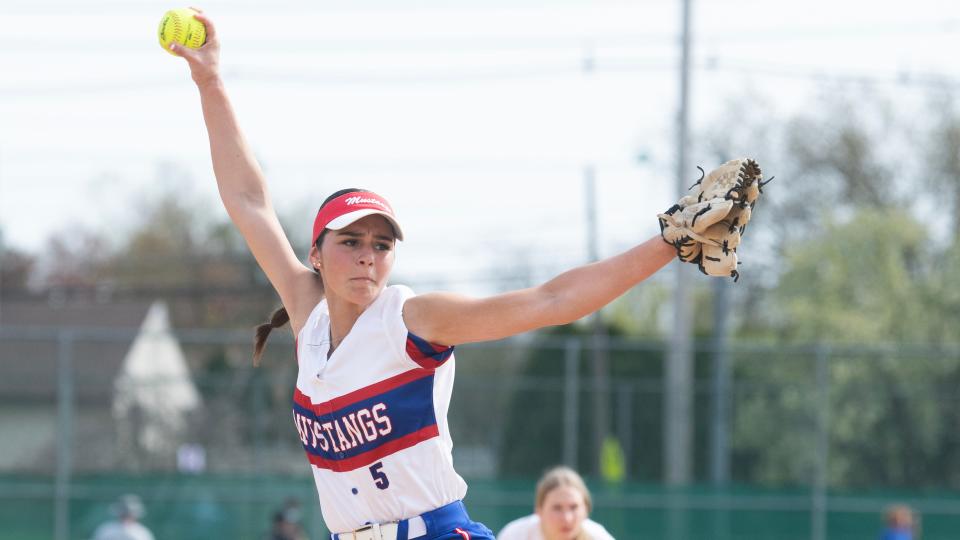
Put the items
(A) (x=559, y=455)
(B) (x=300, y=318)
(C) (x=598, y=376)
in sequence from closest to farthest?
1. (B) (x=300, y=318)
2. (A) (x=559, y=455)
3. (C) (x=598, y=376)

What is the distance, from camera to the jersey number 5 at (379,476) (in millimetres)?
3785

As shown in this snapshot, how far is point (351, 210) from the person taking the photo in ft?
12.5

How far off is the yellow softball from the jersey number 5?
61.5 inches

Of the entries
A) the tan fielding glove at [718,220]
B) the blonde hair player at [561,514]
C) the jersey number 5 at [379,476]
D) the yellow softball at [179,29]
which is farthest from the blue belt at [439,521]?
the blonde hair player at [561,514]

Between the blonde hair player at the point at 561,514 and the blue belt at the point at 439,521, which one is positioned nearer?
the blue belt at the point at 439,521

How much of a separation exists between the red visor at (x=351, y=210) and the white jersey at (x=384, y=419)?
0.68 ft

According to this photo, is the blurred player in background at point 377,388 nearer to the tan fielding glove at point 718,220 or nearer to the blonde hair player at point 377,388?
the blonde hair player at point 377,388

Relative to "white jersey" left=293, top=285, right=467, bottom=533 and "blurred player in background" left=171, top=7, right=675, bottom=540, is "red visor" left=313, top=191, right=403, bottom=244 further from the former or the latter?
"white jersey" left=293, top=285, right=467, bottom=533

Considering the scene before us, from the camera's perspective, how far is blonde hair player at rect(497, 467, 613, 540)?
21.6 ft

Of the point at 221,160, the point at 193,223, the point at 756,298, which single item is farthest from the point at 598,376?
the point at 193,223

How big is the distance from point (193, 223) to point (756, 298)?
690 inches

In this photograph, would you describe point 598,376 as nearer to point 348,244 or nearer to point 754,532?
point 754,532

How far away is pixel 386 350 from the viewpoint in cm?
375

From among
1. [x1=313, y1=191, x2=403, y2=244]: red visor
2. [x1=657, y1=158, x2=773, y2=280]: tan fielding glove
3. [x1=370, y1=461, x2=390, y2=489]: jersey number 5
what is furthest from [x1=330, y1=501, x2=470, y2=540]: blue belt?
[x1=657, y1=158, x2=773, y2=280]: tan fielding glove
